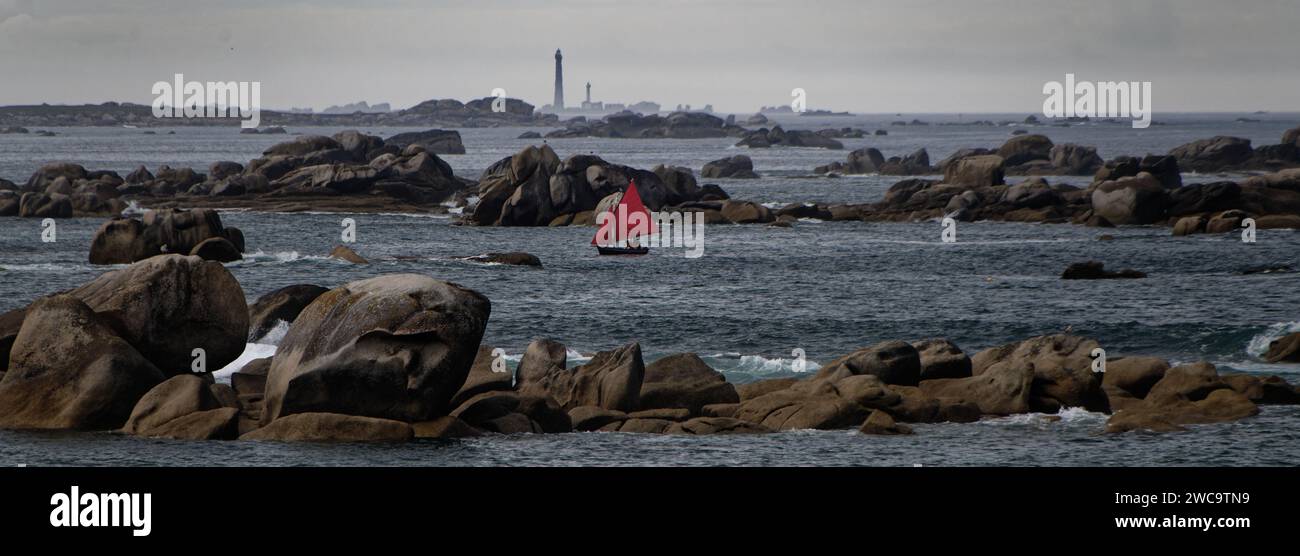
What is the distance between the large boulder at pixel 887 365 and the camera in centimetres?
3616

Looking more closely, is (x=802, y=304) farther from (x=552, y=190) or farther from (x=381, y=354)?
(x=552, y=190)

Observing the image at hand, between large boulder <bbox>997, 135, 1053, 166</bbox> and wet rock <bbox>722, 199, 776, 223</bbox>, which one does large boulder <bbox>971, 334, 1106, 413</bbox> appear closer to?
wet rock <bbox>722, 199, 776, 223</bbox>

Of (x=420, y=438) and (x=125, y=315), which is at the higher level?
(x=125, y=315)

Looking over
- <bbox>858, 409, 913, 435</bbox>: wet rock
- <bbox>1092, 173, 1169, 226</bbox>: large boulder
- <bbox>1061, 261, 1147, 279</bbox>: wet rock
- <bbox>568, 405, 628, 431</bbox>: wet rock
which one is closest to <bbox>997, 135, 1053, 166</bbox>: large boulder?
<bbox>1092, 173, 1169, 226</bbox>: large boulder

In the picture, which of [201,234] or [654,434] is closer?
[654,434]

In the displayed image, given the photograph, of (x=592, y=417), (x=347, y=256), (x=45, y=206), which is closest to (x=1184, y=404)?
(x=592, y=417)

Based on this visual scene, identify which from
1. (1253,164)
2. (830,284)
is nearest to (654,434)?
(830,284)

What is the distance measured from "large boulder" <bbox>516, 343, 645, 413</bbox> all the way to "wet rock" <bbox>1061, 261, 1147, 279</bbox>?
110 feet

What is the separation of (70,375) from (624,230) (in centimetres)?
5160

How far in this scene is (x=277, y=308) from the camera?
139 feet
